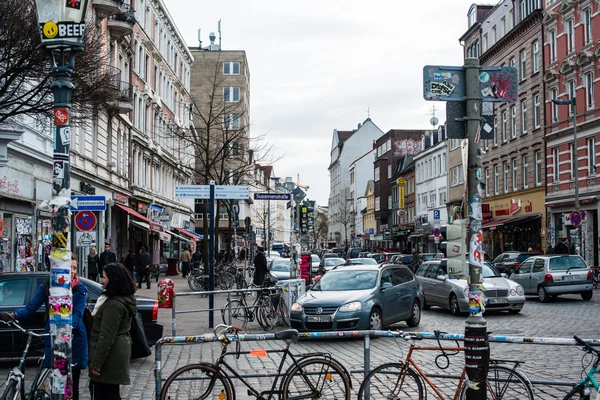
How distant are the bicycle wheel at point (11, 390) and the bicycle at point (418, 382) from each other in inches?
138

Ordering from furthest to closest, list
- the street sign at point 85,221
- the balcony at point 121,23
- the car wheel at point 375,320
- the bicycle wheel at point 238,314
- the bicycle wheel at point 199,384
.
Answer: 1. the balcony at point 121,23
2. the street sign at point 85,221
3. the bicycle wheel at point 238,314
4. the car wheel at point 375,320
5. the bicycle wheel at point 199,384

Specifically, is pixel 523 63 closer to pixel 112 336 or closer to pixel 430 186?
pixel 430 186

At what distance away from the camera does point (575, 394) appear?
7059mm

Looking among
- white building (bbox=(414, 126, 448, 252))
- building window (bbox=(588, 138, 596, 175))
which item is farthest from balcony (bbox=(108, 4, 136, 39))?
white building (bbox=(414, 126, 448, 252))

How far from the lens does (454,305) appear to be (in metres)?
21.6

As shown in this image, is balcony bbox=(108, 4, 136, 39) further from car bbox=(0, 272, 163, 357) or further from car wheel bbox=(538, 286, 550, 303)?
car bbox=(0, 272, 163, 357)

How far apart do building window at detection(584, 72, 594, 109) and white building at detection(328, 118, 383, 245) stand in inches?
3463

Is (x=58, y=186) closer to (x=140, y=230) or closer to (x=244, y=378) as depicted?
(x=244, y=378)

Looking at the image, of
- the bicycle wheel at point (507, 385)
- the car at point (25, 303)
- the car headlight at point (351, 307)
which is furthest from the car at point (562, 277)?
the bicycle wheel at point (507, 385)

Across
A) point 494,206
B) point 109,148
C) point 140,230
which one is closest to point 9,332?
point 109,148

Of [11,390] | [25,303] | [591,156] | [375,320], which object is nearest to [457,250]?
[11,390]

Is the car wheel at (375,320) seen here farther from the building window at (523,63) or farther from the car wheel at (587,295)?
the building window at (523,63)

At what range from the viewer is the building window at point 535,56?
48.0 m

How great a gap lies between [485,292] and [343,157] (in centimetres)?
12557
